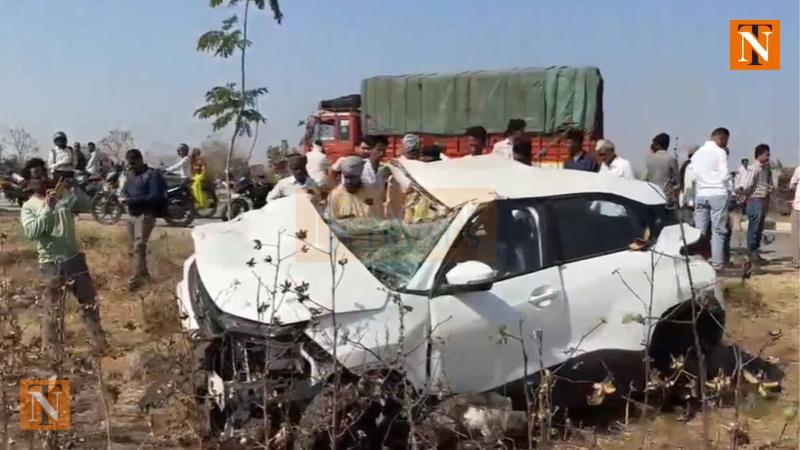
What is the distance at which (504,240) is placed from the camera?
5.23 metres

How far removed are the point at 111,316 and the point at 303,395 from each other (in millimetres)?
4832

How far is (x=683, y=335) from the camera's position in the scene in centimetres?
562

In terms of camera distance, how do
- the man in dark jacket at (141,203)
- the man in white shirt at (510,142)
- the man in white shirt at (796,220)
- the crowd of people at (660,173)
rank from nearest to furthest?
1. the crowd of people at (660,173)
2. the man in white shirt at (510,142)
3. the man in dark jacket at (141,203)
4. the man in white shirt at (796,220)

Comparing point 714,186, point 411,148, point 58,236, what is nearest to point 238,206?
point 411,148

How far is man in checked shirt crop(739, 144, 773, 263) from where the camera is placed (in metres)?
11.1

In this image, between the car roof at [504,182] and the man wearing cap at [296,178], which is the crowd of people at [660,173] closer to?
the man wearing cap at [296,178]

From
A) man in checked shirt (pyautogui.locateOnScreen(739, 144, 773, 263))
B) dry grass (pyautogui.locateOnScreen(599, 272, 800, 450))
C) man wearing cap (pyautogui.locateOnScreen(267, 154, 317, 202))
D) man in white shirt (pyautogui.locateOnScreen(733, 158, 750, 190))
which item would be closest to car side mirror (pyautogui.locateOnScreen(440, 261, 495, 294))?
dry grass (pyautogui.locateOnScreen(599, 272, 800, 450))

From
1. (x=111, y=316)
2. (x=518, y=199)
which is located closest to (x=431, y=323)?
(x=518, y=199)

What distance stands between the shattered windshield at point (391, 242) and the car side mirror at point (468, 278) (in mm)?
202

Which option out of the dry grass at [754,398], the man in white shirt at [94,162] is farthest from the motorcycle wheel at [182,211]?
the dry grass at [754,398]

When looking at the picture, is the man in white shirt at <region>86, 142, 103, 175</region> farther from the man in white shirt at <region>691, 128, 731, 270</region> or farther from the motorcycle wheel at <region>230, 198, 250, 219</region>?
the man in white shirt at <region>691, 128, 731, 270</region>

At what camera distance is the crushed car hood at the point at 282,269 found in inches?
178

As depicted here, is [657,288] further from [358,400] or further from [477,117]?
[477,117]

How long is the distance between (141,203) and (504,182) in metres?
5.37
